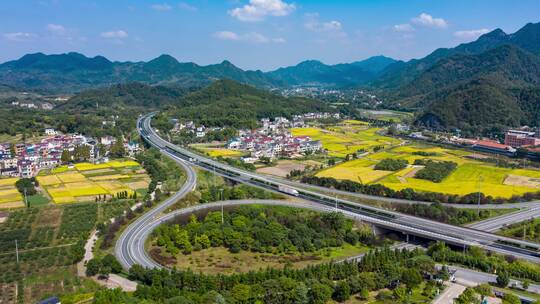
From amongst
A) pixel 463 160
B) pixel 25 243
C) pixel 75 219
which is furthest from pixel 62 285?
pixel 463 160

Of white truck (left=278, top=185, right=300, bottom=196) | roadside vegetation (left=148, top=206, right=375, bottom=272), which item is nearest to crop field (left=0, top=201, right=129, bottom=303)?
roadside vegetation (left=148, top=206, right=375, bottom=272)

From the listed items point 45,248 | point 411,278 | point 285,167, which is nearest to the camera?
point 411,278

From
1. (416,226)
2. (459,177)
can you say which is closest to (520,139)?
(459,177)

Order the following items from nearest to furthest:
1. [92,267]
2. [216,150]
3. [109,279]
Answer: [109,279] → [92,267] → [216,150]

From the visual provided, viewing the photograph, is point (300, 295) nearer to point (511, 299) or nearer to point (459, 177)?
point (511, 299)

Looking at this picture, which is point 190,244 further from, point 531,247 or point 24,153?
point 24,153

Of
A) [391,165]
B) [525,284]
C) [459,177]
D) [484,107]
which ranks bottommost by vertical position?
[525,284]

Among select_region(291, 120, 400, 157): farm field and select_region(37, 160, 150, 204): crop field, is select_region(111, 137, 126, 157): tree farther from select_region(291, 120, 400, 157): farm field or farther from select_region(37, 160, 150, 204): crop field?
select_region(291, 120, 400, 157): farm field
